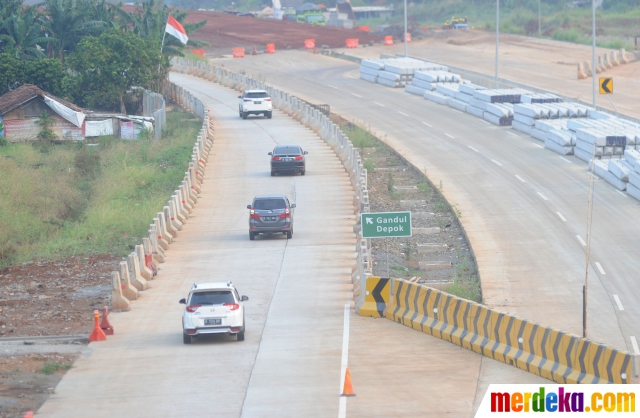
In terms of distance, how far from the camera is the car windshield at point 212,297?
23.2 meters

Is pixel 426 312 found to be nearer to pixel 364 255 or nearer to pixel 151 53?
pixel 364 255

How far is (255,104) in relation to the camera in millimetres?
64312

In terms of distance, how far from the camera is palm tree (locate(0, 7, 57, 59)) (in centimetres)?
7019

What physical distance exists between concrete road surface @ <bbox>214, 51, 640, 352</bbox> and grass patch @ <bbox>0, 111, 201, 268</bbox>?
41.0 ft

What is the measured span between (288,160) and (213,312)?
24189 millimetres

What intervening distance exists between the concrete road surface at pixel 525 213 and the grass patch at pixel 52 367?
43.4 feet

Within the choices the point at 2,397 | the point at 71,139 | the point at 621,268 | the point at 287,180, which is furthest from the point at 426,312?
the point at 71,139

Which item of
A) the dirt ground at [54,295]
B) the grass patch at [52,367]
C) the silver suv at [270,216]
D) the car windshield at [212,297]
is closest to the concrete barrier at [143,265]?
the dirt ground at [54,295]

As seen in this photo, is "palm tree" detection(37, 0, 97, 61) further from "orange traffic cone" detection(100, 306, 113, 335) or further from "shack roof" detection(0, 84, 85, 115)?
"orange traffic cone" detection(100, 306, 113, 335)

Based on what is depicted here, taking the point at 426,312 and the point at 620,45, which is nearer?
the point at 426,312

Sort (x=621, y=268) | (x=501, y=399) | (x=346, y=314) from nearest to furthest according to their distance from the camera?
(x=501, y=399) → (x=346, y=314) → (x=621, y=268)

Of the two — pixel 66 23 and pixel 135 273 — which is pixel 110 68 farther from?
pixel 135 273

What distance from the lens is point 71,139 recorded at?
5916 cm

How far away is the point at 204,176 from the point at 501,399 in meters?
Result: 31.6
